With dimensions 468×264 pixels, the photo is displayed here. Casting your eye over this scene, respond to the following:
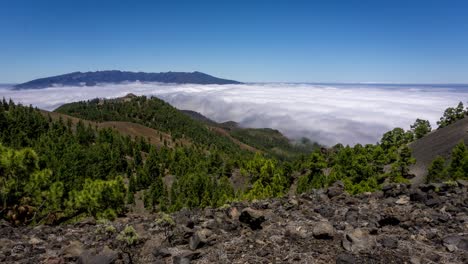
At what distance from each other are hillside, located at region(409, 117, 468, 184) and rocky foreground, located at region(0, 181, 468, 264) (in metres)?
61.6

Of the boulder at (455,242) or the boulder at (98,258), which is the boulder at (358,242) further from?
the boulder at (98,258)

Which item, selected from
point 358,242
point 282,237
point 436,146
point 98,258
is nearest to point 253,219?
point 282,237

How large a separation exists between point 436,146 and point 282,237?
89.8 metres

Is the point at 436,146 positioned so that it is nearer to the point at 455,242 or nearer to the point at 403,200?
the point at 403,200

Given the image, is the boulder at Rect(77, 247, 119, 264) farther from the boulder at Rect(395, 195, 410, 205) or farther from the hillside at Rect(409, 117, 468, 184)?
the hillside at Rect(409, 117, 468, 184)

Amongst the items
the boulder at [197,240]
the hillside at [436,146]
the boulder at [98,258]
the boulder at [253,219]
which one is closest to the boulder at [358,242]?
the boulder at [253,219]

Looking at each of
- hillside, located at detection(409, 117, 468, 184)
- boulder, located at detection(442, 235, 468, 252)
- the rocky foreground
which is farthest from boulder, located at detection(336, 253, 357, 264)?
hillside, located at detection(409, 117, 468, 184)

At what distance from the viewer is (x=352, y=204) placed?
17422 mm

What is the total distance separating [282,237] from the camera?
1190 centimetres

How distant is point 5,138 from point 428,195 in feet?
497

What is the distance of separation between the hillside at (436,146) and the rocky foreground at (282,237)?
6155 centimetres

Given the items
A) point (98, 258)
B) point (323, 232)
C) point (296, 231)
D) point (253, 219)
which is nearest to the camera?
point (98, 258)

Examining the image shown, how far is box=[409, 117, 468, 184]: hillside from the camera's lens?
2987 inches

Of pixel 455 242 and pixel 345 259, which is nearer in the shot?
pixel 345 259
